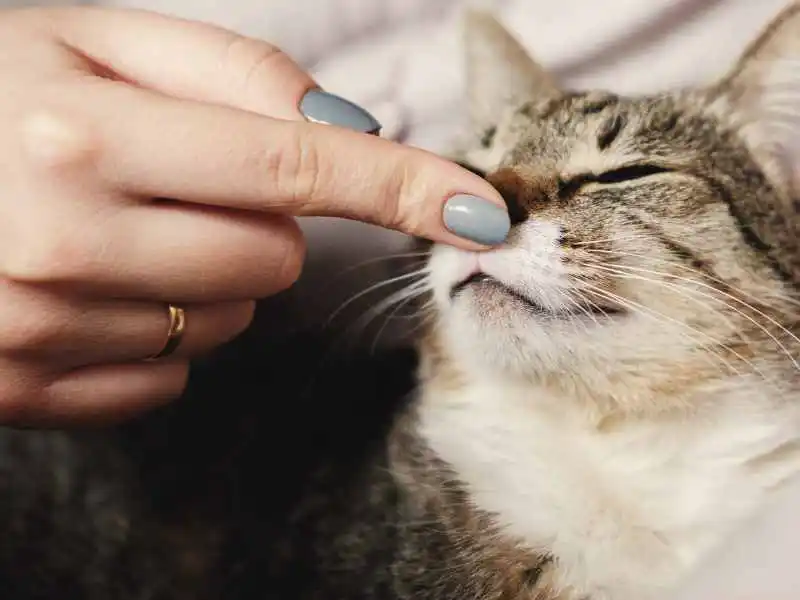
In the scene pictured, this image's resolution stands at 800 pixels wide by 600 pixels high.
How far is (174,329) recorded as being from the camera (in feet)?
2.28

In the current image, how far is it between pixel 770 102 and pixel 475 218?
1.03 ft

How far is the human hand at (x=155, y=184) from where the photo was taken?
0.57 meters

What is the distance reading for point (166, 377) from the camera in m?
0.75

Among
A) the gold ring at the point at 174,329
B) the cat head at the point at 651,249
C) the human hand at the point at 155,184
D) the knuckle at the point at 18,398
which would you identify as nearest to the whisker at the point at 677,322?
the cat head at the point at 651,249

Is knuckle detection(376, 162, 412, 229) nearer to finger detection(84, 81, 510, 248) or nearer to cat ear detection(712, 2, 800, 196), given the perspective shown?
finger detection(84, 81, 510, 248)

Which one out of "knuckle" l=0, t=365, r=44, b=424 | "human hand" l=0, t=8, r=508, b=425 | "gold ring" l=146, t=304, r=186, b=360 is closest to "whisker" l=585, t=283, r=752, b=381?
"human hand" l=0, t=8, r=508, b=425

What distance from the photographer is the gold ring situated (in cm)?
69

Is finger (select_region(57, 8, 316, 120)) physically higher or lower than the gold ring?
higher

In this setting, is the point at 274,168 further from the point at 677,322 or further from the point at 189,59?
the point at 677,322

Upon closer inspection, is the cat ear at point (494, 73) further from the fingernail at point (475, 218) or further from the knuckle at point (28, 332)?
the knuckle at point (28, 332)

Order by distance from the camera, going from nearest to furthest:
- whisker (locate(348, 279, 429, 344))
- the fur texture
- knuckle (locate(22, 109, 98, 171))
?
knuckle (locate(22, 109, 98, 171)), the fur texture, whisker (locate(348, 279, 429, 344))

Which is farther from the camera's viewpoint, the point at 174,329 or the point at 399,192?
the point at 174,329

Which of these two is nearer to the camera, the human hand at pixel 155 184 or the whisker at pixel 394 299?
the human hand at pixel 155 184

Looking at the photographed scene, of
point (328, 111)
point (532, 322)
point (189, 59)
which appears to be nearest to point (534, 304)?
point (532, 322)
